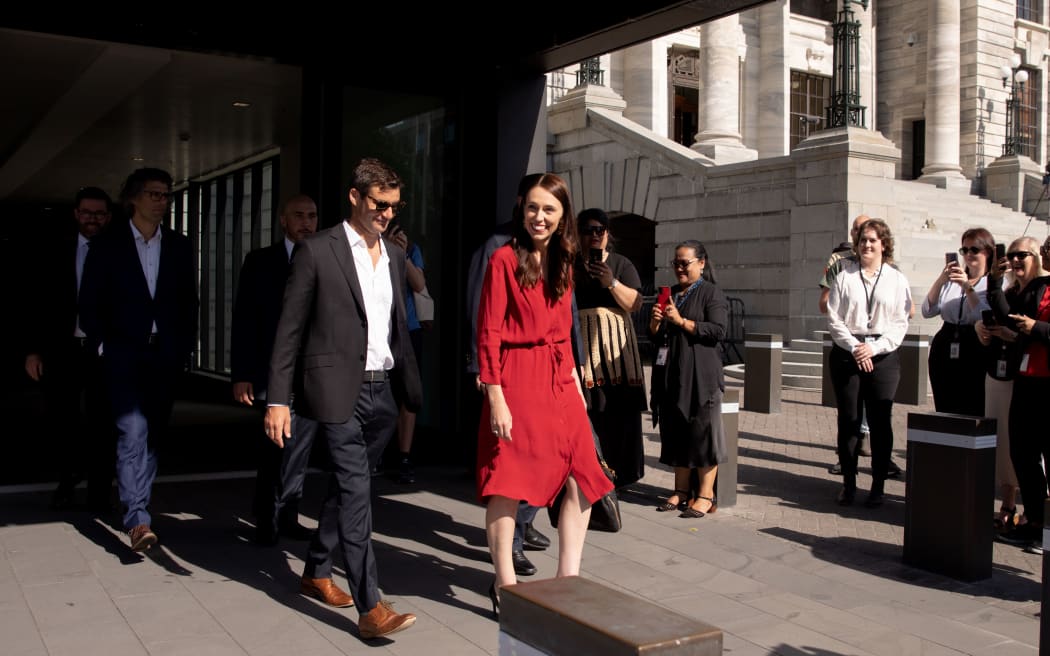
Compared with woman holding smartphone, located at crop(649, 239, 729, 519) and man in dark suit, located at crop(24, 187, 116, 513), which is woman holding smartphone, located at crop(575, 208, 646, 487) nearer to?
woman holding smartphone, located at crop(649, 239, 729, 519)

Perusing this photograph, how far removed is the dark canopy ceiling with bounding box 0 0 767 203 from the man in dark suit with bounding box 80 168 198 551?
197 cm

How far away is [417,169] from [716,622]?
5.44 metres

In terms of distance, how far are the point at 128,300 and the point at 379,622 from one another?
2.68 meters

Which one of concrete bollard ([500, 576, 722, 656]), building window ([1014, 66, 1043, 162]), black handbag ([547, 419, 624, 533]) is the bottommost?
black handbag ([547, 419, 624, 533])

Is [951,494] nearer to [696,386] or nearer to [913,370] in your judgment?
[696,386]

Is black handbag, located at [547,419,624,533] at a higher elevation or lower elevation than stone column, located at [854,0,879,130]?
lower

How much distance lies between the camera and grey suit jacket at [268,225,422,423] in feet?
14.6

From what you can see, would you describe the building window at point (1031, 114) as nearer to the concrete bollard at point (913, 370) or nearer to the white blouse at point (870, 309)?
the concrete bollard at point (913, 370)

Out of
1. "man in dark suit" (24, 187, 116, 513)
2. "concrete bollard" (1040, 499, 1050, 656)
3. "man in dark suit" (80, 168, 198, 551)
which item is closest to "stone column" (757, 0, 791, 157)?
"man in dark suit" (24, 187, 116, 513)

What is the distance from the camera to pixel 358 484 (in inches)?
177

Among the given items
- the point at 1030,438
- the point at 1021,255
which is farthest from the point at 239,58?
the point at 1030,438

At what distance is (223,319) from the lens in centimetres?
1883

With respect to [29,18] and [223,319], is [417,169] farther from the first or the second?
[223,319]

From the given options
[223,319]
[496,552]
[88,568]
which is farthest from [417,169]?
[223,319]
